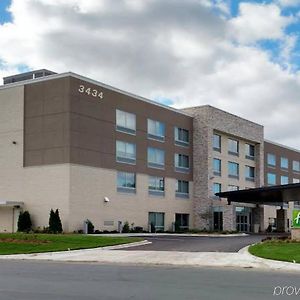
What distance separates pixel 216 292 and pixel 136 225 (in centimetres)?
3759

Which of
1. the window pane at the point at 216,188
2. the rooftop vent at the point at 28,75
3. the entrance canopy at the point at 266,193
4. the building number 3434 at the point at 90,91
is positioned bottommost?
the entrance canopy at the point at 266,193

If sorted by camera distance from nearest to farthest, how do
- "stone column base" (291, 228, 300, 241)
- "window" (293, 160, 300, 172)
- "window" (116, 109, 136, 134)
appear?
1. "stone column base" (291, 228, 300, 241)
2. "window" (116, 109, 136, 134)
3. "window" (293, 160, 300, 172)

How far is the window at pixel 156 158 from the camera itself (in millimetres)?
52425

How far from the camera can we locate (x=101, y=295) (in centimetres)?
1187

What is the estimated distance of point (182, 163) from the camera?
57.0m

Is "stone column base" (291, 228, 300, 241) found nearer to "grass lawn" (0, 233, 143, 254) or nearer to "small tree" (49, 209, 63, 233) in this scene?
"grass lawn" (0, 233, 143, 254)

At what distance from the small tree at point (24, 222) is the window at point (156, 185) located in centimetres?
1236

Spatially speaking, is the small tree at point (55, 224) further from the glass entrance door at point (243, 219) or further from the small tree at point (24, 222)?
the glass entrance door at point (243, 219)

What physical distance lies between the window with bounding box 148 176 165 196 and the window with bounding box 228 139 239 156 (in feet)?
39.8

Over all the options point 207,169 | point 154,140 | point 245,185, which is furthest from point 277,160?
point 154,140

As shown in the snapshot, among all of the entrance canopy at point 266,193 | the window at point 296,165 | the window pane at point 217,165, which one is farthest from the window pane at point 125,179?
the window at point 296,165

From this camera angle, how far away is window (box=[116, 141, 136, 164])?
4840 centimetres

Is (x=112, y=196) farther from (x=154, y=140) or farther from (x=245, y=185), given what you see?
(x=245, y=185)

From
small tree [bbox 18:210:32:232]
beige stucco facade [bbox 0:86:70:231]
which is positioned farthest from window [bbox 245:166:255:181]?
small tree [bbox 18:210:32:232]
